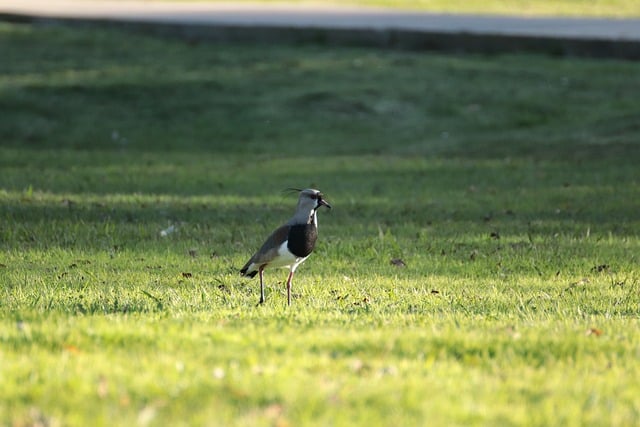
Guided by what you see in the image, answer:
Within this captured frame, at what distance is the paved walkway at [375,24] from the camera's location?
27103 millimetres

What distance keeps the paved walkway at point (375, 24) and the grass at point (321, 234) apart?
0.66 metres

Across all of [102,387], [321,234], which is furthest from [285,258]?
[321,234]

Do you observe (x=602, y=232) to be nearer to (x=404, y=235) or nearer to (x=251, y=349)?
(x=404, y=235)

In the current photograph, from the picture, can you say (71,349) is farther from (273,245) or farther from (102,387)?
(273,245)

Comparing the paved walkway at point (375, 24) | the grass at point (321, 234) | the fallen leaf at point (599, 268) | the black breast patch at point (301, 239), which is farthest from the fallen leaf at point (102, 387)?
the paved walkway at point (375, 24)

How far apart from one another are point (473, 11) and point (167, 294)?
3088cm

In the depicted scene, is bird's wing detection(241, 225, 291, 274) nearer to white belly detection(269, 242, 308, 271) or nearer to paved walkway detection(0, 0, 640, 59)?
white belly detection(269, 242, 308, 271)

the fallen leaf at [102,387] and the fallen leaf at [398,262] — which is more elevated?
the fallen leaf at [102,387]

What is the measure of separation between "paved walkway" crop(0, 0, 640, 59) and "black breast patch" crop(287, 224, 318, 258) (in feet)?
62.2

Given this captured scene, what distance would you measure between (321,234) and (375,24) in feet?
63.6

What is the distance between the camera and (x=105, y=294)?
8961 millimetres

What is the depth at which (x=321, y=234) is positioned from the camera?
1255 cm

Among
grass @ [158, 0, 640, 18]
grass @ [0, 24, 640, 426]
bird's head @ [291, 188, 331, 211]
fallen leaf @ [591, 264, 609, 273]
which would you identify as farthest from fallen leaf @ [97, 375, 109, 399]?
grass @ [158, 0, 640, 18]

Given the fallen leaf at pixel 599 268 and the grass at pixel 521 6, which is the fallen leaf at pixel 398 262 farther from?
the grass at pixel 521 6
